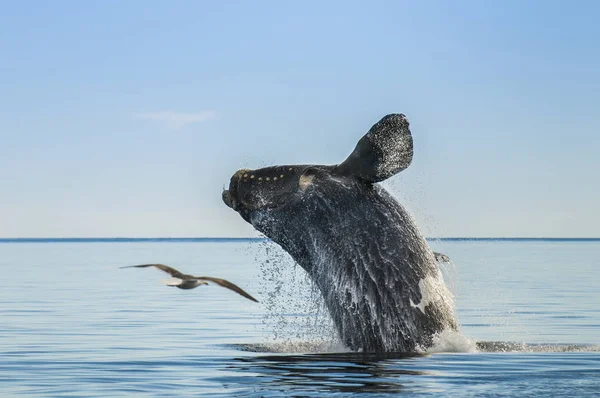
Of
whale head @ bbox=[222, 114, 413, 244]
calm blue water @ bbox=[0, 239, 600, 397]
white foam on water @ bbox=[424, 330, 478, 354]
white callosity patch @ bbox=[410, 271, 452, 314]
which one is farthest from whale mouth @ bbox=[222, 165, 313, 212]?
white foam on water @ bbox=[424, 330, 478, 354]

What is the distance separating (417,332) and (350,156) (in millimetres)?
2918

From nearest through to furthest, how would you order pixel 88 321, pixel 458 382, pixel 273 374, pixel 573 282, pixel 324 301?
pixel 458 382 → pixel 273 374 → pixel 324 301 → pixel 88 321 → pixel 573 282

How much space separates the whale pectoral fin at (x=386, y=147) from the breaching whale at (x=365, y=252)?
0.8 inches

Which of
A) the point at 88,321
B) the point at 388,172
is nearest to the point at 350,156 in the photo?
the point at 388,172

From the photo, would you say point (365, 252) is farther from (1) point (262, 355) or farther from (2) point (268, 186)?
(1) point (262, 355)

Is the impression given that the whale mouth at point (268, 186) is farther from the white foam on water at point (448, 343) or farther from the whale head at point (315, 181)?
the white foam on water at point (448, 343)

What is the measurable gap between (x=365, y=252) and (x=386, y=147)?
5.68 feet

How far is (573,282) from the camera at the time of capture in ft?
162

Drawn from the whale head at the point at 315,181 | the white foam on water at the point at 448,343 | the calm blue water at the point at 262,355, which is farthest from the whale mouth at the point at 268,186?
the white foam on water at the point at 448,343

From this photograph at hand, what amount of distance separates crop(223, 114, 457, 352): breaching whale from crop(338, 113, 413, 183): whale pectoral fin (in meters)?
0.02

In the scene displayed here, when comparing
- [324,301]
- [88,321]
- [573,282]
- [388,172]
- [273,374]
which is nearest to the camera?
[273,374]

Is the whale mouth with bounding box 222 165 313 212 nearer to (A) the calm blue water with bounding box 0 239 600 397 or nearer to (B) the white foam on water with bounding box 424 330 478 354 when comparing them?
(A) the calm blue water with bounding box 0 239 600 397

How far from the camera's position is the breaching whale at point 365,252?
16250 mm

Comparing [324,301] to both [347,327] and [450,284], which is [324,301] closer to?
[347,327]
